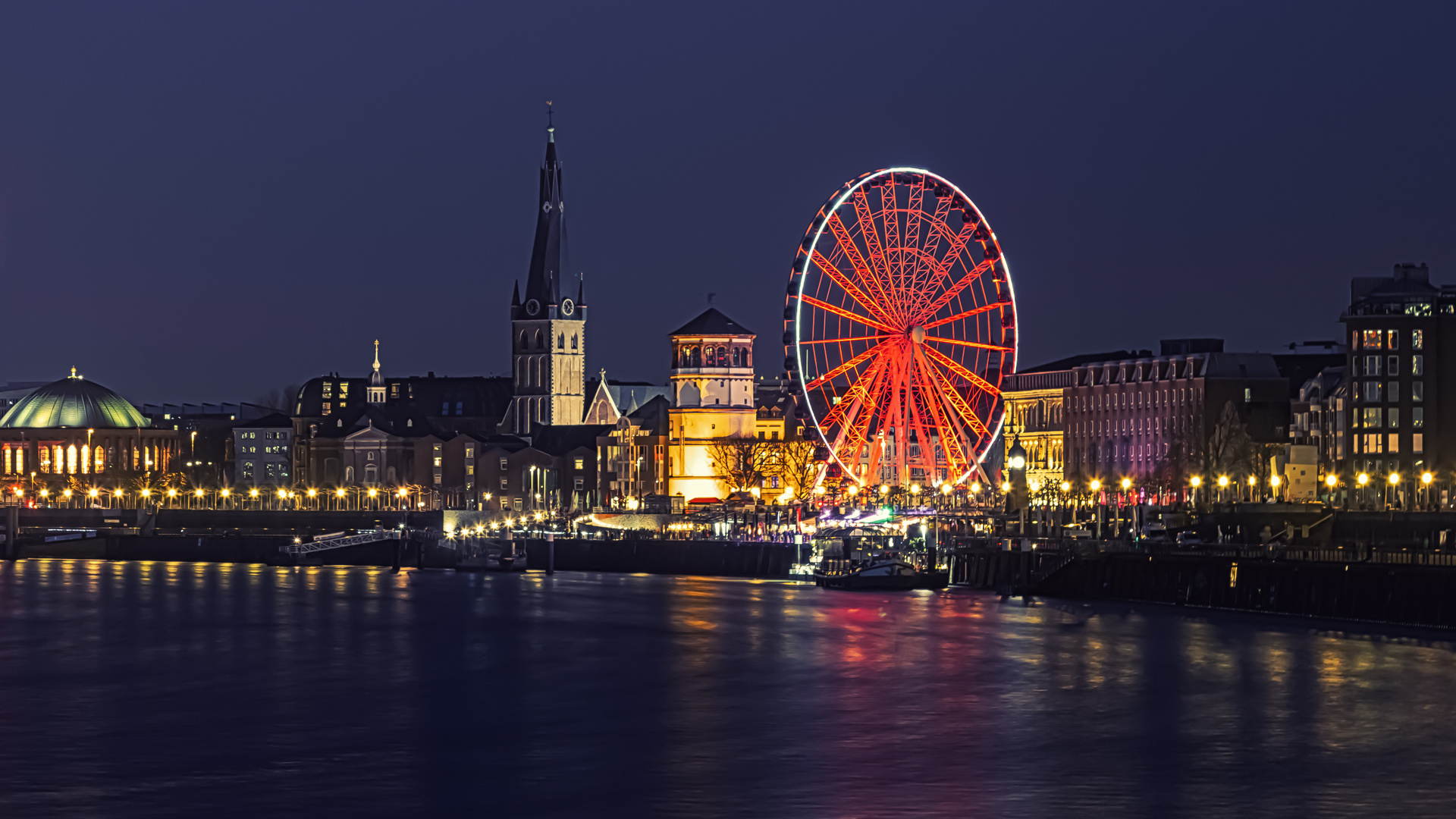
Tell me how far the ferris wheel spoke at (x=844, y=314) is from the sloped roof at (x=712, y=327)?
78.8m

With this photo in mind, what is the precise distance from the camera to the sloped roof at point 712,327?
192375 mm

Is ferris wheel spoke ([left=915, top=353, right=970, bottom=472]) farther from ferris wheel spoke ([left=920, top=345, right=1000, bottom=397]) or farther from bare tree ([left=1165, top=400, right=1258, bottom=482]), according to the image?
bare tree ([left=1165, top=400, right=1258, bottom=482])

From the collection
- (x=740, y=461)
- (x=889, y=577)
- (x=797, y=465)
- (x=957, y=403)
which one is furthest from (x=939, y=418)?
(x=740, y=461)

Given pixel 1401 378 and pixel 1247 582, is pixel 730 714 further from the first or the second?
pixel 1401 378

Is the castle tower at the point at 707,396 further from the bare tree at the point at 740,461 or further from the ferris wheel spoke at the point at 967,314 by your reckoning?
the ferris wheel spoke at the point at 967,314

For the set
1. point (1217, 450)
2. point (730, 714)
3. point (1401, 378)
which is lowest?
point (730, 714)

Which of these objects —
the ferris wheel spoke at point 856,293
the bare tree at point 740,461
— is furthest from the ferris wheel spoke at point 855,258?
the bare tree at point 740,461

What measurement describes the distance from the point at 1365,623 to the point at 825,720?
97.6ft

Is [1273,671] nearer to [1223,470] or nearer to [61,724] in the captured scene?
[61,724]

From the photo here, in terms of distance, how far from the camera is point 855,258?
11175cm

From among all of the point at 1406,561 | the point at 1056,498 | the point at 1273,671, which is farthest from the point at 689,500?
the point at 1273,671

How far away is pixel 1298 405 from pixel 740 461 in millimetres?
43705

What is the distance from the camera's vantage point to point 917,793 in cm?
5012

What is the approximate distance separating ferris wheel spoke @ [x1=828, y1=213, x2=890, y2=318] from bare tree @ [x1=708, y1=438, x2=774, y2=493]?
242ft
